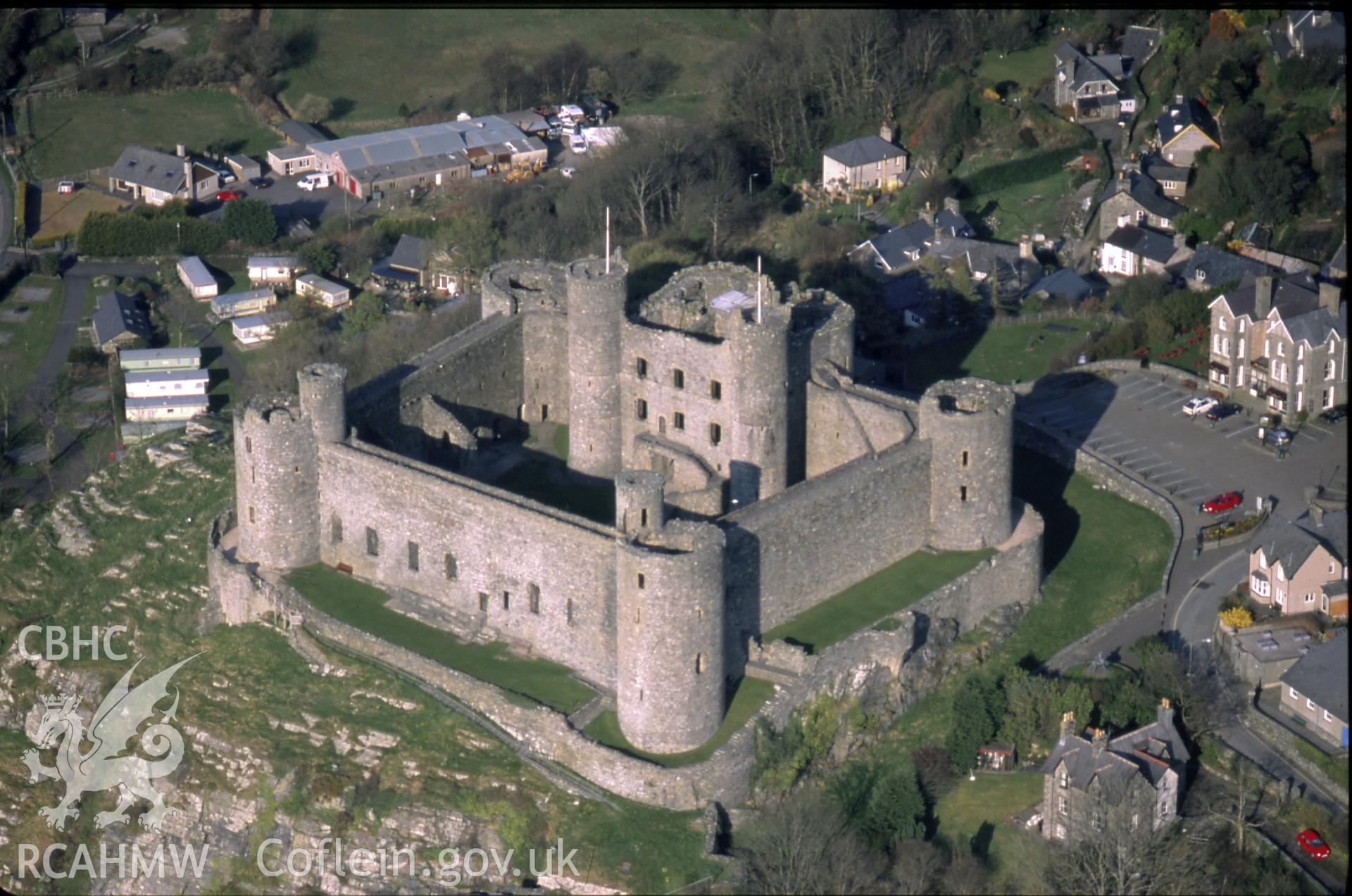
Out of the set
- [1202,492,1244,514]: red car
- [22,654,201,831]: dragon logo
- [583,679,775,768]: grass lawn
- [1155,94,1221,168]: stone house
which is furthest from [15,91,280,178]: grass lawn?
[583,679,775,768]: grass lawn

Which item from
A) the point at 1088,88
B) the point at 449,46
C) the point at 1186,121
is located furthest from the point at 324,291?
the point at 1186,121

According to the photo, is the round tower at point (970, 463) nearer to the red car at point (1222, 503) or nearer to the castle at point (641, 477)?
the castle at point (641, 477)

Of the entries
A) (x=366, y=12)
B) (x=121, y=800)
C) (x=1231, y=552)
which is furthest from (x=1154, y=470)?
(x=366, y=12)

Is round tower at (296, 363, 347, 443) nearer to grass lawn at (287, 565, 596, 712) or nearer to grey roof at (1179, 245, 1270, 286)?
grass lawn at (287, 565, 596, 712)

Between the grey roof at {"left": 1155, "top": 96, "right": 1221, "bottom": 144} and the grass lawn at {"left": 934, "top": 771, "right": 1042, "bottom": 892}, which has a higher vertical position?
the grey roof at {"left": 1155, "top": 96, "right": 1221, "bottom": 144}

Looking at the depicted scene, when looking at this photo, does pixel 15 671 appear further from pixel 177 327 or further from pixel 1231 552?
pixel 1231 552

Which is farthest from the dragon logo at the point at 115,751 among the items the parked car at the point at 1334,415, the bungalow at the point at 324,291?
the parked car at the point at 1334,415
